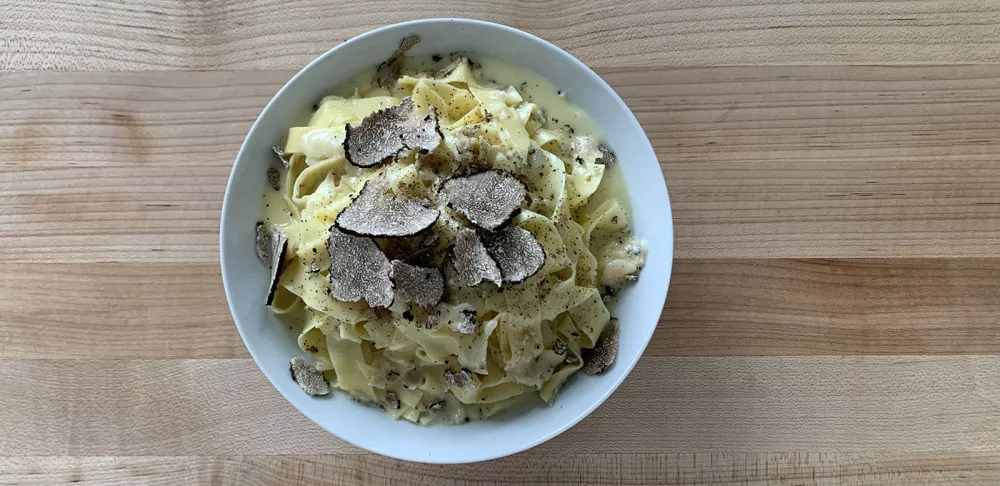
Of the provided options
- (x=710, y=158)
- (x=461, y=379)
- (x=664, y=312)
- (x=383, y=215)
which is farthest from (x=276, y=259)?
(x=710, y=158)

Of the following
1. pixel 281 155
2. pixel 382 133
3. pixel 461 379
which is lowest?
pixel 461 379

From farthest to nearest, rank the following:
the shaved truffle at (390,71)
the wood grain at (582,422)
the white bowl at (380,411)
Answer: the wood grain at (582,422)
the shaved truffle at (390,71)
the white bowl at (380,411)

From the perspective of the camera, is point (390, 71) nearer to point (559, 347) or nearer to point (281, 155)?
point (281, 155)

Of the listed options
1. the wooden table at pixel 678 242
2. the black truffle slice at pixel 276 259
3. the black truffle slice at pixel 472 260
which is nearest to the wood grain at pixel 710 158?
the wooden table at pixel 678 242

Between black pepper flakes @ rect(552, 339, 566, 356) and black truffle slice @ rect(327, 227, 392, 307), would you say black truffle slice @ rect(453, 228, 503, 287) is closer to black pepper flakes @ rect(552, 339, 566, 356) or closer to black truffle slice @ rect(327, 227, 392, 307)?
black truffle slice @ rect(327, 227, 392, 307)

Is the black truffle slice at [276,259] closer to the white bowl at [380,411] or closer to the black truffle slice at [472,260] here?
the white bowl at [380,411]

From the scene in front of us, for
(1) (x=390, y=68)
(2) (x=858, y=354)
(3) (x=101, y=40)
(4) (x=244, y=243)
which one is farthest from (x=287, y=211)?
(2) (x=858, y=354)

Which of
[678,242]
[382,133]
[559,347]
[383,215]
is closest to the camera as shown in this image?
[383,215]
